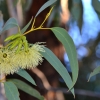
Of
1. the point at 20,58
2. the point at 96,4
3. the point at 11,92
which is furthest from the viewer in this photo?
the point at 96,4

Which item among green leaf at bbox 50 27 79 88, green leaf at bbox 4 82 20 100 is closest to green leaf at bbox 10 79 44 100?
green leaf at bbox 4 82 20 100

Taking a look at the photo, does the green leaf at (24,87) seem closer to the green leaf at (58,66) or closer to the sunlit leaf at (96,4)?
the green leaf at (58,66)

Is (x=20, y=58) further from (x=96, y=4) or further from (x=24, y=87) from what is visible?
(x=96, y=4)

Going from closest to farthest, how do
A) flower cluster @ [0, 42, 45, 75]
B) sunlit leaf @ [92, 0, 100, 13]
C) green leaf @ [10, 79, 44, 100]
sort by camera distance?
flower cluster @ [0, 42, 45, 75] → green leaf @ [10, 79, 44, 100] → sunlit leaf @ [92, 0, 100, 13]

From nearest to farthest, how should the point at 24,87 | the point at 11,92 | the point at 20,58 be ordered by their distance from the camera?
1. the point at 20,58
2. the point at 11,92
3. the point at 24,87

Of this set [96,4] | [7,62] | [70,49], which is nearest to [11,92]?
[7,62]

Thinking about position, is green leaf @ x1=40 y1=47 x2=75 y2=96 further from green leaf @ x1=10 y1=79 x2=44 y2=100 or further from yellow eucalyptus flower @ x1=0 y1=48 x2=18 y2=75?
green leaf @ x1=10 y1=79 x2=44 y2=100

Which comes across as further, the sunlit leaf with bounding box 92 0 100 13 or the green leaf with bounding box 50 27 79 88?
the sunlit leaf with bounding box 92 0 100 13

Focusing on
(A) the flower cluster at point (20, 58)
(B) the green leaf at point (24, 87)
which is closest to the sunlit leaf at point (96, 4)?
(B) the green leaf at point (24, 87)

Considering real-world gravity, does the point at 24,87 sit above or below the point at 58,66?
below

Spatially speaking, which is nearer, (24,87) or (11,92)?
(11,92)
